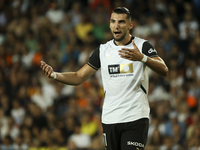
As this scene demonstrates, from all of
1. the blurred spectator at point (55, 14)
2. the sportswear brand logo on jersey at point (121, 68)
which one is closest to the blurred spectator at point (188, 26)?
the blurred spectator at point (55, 14)

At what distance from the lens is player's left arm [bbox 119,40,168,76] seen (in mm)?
4023

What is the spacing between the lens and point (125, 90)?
4.53 m

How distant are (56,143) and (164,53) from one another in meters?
4.05

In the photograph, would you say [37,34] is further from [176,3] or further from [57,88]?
[176,3]

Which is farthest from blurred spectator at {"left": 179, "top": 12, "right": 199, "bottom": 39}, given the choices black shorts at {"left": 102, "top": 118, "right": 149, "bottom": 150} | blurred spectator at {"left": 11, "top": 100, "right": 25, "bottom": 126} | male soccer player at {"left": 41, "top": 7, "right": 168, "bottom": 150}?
black shorts at {"left": 102, "top": 118, "right": 149, "bottom": 150}

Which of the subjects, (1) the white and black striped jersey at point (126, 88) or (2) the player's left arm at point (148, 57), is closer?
(2) the player's left arm at point (148, 57)

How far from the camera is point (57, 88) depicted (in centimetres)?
1098

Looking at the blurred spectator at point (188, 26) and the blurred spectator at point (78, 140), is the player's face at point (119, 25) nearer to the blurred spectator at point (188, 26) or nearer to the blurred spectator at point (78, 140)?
the blurred spectator at point (78, 140)

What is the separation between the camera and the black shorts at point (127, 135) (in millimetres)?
4414

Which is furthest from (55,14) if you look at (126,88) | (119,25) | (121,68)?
(126,88)

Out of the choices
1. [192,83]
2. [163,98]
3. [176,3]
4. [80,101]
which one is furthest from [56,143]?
[176,3]

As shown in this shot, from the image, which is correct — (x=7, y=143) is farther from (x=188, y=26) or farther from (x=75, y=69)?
(x=188, y=26)

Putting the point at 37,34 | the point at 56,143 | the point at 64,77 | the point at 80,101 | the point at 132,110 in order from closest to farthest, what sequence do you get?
the point at 132,110, the point at 64,77, the point at 56,143, the point at 80,101, the point at 37,34

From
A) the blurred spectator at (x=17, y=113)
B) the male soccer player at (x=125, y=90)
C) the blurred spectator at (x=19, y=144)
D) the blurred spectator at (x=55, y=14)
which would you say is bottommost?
the blurred spectator at (x=19, y=144)
